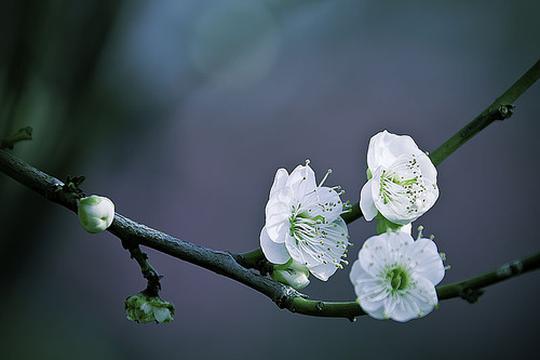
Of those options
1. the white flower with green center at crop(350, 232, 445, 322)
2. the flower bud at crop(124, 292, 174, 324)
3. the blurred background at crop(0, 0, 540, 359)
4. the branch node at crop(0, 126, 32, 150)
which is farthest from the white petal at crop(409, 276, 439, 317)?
the blurred background at crop(0, 0, 540, 359)

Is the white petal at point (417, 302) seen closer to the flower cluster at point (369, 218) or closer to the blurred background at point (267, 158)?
the flower cluster at point (369, 218)

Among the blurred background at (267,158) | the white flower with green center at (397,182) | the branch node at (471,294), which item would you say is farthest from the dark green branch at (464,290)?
the blurred background at (267,158)

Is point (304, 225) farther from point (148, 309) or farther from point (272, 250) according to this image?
point (148, 309)

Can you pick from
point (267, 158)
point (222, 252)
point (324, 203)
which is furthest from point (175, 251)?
point (267, 158)

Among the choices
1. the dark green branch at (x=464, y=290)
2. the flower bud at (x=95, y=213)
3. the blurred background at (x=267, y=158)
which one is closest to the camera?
the dark green branch at (x=464, y=290)

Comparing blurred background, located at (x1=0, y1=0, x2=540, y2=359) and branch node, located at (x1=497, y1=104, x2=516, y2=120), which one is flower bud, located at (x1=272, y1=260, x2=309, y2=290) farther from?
blurred background, located at (x1=0, y1=0, x2=540, y2=359)

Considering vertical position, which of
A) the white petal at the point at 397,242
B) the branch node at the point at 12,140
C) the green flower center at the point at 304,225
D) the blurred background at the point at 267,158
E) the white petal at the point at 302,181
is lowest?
the white petal at the point at 397,242
